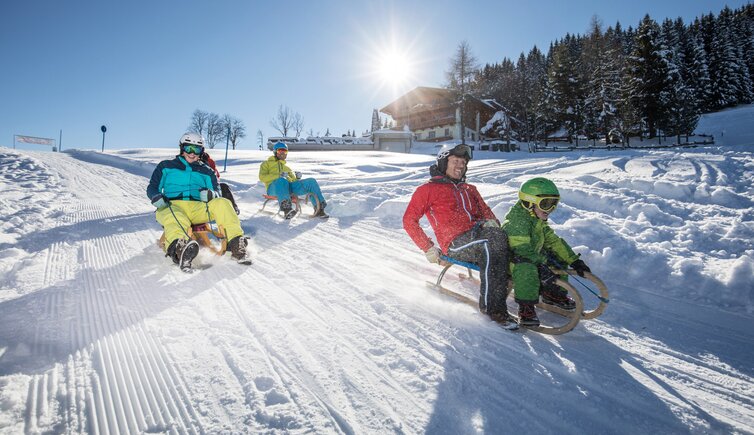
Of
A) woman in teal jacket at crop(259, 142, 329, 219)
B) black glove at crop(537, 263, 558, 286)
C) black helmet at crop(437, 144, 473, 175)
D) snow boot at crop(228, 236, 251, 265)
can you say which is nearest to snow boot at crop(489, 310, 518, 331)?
black glove at crop(537, 263, 558, 286)

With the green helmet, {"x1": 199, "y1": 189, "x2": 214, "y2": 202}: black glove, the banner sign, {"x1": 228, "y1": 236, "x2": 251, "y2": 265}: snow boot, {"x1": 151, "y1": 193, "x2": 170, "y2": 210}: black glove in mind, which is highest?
the banner sign

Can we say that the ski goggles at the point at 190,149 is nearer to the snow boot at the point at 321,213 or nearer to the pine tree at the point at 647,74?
the snow boot at the point at 321,213

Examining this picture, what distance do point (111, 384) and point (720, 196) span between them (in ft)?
28.1

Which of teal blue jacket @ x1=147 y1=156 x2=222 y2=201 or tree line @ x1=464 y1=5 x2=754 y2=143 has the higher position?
tree line @ x1=464 y1=5 x2=754 y2=143

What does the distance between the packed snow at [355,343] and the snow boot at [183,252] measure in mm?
121

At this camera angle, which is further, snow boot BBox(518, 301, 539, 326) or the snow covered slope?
snow boot BBox(518, 301, 539, 326)

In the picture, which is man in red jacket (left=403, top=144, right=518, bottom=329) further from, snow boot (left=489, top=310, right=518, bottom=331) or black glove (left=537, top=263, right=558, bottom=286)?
black glove (left=537, top=263, right=558, bottom=286)

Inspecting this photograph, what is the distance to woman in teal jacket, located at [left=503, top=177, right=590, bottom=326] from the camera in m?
2.58

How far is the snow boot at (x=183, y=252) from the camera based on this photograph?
3521mm

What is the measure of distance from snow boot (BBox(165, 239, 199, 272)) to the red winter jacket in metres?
2.26

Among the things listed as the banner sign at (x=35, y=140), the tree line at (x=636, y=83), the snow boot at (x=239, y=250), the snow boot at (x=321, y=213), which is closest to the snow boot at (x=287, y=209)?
the snow boot at (x=321, y=213)

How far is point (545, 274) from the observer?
8.91ft

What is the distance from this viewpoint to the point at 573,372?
2104mm

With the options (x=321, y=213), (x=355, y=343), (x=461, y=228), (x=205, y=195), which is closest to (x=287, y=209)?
(x=321, y=213)
